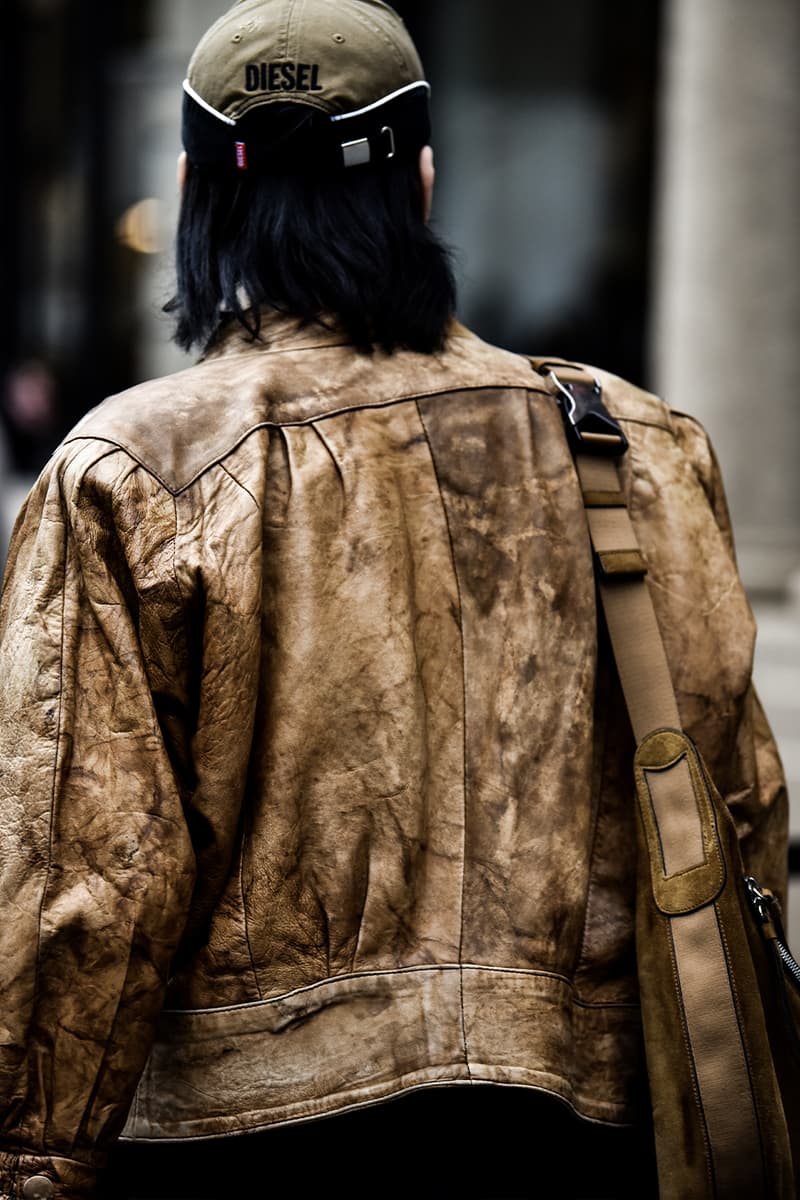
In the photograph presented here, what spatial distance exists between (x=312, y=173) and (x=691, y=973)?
119 cm

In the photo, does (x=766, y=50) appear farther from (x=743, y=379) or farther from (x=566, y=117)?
(x=566, y=117)

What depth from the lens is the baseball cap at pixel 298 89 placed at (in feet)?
6.68

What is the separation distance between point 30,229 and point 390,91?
15.9 m

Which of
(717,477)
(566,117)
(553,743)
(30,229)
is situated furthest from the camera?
(30,229)

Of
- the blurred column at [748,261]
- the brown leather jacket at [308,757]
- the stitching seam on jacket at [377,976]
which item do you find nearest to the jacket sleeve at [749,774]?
the brown leather jacket at [308,757]

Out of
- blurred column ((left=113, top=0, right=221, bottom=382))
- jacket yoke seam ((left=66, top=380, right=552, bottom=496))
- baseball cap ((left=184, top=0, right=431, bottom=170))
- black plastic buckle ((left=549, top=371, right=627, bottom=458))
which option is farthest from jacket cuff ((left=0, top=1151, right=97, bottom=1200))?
blurred column ((left=113, top=0, right=221, bottom=382))

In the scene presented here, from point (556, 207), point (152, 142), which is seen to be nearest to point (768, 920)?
point (556, 207)

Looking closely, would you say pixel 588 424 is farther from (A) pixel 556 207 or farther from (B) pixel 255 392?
(A) pixel 556 207

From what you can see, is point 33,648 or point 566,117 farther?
→ point 566,117

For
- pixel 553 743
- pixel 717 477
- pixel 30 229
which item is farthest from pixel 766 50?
pixel 30 229

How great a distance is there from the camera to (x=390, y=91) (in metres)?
2.09

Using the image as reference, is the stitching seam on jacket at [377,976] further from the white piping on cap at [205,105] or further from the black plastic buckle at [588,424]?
the white piping on cap at [205,105]

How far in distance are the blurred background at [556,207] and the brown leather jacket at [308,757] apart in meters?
0.43

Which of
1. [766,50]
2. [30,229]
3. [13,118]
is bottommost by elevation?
[30,229]
